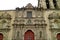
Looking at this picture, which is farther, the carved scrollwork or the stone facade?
the carved scrollwork

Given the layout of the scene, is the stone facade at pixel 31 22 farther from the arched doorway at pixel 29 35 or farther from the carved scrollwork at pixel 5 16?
the arched doorway at pixel 29 35

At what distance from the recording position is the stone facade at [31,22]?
71.2 ft

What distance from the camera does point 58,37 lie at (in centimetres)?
2164

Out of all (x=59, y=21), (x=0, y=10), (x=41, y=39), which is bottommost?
(x=41, y=39)

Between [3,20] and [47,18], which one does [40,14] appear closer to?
[47,18]

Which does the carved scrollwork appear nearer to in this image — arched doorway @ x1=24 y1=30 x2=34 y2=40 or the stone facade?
the stone facade

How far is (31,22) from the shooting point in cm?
2280

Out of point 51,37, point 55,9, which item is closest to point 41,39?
point 51,37

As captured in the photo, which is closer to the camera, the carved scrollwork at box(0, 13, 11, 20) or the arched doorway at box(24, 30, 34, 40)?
the arched doorway at box(24, 30, 34, 40)

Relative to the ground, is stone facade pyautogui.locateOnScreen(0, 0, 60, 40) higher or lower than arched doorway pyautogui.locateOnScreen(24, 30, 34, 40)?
higher

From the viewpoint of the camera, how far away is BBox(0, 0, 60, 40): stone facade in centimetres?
2169

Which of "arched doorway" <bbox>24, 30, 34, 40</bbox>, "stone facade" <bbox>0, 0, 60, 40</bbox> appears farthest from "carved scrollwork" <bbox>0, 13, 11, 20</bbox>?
"arched doorway" <bbox>24, 30, 34, 40</bbox>

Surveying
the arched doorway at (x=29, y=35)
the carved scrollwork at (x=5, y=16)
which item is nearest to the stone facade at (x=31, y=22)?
the carved scrollwork at (x=5, y=16)

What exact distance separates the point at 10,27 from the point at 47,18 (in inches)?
188
